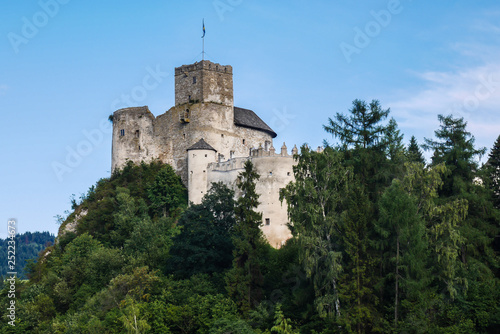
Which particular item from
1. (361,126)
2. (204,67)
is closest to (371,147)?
(361,126)

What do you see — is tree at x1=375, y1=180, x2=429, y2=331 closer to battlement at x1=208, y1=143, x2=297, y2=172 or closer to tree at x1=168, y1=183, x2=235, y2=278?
tree at x1=168, y1=183, x2=235, y2=278

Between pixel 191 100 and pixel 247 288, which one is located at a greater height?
pixel 191 100

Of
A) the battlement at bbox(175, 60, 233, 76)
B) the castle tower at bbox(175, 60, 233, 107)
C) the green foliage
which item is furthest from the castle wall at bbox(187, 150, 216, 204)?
the green foliage

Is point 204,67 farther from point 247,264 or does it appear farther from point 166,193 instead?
point 247,264

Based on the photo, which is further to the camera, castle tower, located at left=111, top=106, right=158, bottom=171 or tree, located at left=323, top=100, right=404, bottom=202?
castle tower, located at left=111, top=106, right=158, bottom=171

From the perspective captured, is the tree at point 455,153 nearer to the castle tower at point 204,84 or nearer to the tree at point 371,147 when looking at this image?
the tree at point 371,147

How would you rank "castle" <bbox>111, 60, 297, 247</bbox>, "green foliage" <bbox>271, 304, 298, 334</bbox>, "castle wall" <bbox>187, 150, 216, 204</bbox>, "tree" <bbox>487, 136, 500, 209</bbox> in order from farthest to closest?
"castle" <bbox>111, 60, 297, 247</bbox>
"castle wall" <bbox>187, 150, 216, 204</bbox>
"tree" <bbox>487, 136, 500, 209</bbox>
"green foliage" <bbox>271, 304, 298, 334</bbox>

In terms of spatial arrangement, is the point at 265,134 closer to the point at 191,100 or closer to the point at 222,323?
the point at 191,100

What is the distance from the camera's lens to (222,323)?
41188 mm

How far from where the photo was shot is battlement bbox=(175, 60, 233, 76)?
71312 millimetres

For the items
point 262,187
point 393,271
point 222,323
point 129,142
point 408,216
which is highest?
point 129,142

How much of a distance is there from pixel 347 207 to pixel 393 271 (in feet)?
16.1

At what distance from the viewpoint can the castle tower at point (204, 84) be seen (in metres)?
71.0

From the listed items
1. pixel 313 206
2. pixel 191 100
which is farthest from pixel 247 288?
pixel 191 100
